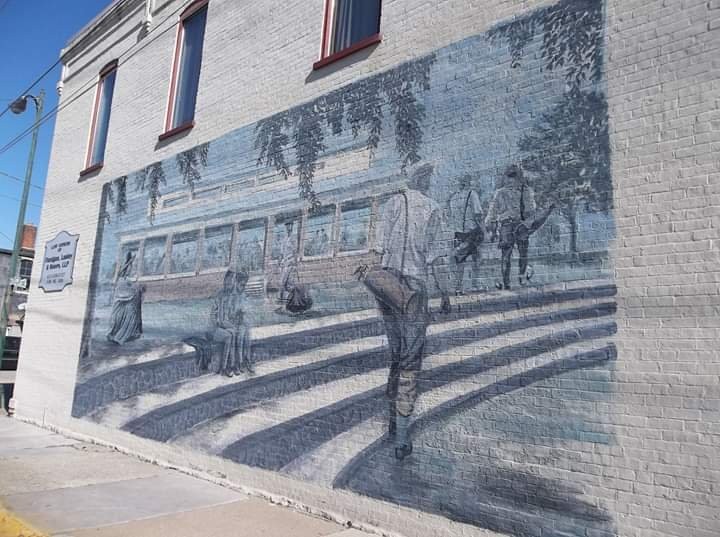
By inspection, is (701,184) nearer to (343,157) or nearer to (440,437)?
(440,437)

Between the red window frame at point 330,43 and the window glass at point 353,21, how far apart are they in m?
0.05

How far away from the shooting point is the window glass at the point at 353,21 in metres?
7.50

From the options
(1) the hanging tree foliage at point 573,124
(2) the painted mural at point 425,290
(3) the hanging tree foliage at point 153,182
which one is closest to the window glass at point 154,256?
(3) the hanging tree foliage at point 153,182

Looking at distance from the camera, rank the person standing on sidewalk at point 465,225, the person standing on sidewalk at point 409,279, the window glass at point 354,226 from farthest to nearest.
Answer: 1. the window glass at point 354,226
2. the person standing on sidewalk at point 409,279
3. the person standing on sidewalk at point 465,225

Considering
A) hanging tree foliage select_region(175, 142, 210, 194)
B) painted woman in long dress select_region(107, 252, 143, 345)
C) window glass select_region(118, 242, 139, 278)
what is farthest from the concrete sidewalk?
hanging tree foliage select_region(175, 142, 210, 194)

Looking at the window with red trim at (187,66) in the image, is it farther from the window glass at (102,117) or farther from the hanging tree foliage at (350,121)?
the window glass at (102,117)

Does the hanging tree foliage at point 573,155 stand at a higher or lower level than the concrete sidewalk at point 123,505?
higher

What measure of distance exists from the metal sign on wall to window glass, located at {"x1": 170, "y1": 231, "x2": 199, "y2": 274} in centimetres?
380

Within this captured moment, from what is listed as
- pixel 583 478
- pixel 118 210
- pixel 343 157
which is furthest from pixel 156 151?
pixel 583 478

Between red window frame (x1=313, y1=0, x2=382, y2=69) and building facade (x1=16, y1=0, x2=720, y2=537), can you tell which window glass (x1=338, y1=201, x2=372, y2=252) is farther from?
red window frame (x1=313, y1=0, x2=382, y2=69)

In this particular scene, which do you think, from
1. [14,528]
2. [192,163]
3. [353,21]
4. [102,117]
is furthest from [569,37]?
[102,117]

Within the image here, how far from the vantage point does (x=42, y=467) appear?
27.7 ft

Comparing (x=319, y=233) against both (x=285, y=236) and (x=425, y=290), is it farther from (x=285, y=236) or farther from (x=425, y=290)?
(x=425, y=290)

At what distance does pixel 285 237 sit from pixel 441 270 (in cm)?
245
